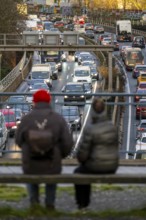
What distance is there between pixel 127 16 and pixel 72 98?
483 feet

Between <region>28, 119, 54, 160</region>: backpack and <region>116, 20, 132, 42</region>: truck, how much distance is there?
110744 mm

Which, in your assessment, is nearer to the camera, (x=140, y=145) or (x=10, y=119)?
(x=10, y=119)

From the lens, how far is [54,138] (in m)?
8.86

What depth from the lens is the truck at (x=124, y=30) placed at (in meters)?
120

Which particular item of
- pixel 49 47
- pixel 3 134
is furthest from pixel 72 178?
pixel 49 47

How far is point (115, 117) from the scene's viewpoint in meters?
16.0

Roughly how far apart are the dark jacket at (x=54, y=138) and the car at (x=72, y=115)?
6.16m

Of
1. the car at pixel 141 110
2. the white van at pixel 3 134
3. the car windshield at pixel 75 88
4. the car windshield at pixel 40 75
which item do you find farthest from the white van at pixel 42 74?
the white van at pixel 3 134

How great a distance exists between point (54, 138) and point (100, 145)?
1.65 feet

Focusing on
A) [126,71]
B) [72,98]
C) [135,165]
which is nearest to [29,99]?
[72,98]

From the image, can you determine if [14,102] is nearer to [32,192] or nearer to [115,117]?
[115,117]

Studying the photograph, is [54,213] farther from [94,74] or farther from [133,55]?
[133,55]

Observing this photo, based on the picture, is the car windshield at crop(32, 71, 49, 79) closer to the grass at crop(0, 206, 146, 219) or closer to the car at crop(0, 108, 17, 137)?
the car at crop(0, 108, 17, 137)

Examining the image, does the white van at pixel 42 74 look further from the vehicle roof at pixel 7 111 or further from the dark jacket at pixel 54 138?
the dark jacket at pixel 54 138
